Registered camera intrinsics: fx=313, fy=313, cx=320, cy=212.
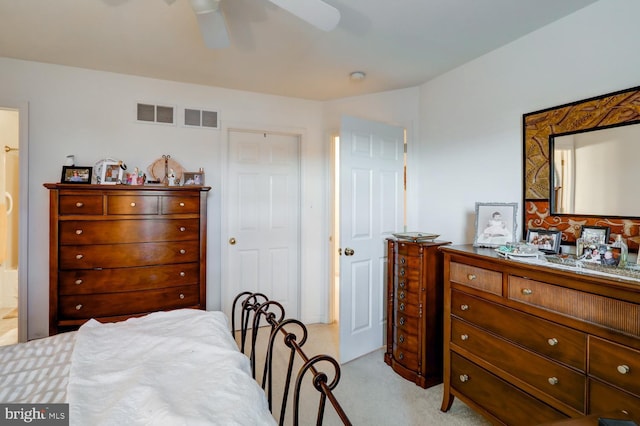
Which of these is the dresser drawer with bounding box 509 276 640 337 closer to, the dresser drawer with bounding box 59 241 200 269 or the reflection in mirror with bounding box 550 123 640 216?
the reflection in mirror with bounding box 550 123 640 216

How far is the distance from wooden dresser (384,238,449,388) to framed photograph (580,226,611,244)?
0.88 meters

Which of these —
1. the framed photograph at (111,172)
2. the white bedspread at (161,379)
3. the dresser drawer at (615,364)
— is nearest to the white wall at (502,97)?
the dresser drawer at (615,364)

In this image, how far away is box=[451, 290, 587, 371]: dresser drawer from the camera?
133 centimetres

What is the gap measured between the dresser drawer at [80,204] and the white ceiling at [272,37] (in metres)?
1.12

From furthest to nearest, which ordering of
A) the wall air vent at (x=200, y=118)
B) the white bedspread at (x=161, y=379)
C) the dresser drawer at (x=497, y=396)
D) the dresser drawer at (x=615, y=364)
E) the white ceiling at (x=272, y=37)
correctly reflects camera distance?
the wall air vent at (x=200, y=118), the white ceiling at (x=272, y=37), the dresser drawer at (x=497, y=396), the dresser drawer at (x=615, y=364), the white bedspread at (x=161, y=379)

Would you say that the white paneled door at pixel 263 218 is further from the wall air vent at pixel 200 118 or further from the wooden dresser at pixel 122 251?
the wooden dresser at pixel 122 251

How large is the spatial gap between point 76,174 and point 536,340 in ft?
10.9

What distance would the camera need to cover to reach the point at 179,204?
Result: 257cm

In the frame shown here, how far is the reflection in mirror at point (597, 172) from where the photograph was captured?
1553 mm

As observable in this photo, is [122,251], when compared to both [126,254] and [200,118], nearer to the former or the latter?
[126,254]

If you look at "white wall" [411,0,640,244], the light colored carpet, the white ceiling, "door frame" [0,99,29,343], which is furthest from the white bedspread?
"white wall" [411,0,640,244]

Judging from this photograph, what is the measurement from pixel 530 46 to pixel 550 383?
1995 millimetres

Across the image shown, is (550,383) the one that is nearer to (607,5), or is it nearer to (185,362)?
(185,362)

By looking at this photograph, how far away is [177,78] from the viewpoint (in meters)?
2.91
